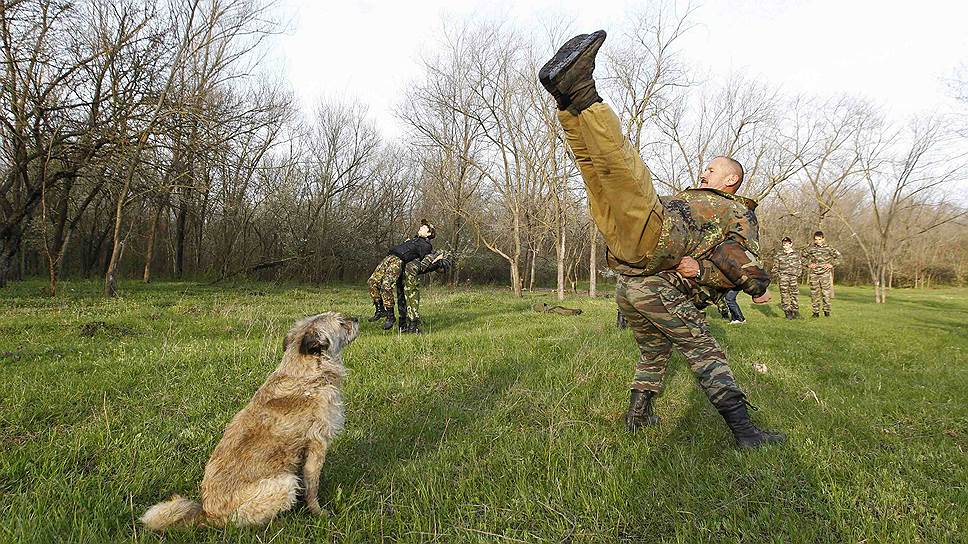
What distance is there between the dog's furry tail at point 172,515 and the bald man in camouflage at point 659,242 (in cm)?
285

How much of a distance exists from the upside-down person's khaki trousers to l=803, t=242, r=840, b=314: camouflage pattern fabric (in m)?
15.8

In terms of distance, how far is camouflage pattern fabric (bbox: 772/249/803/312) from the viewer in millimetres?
14883

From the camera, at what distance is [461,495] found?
111 inches

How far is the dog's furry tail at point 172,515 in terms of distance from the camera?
2367mm

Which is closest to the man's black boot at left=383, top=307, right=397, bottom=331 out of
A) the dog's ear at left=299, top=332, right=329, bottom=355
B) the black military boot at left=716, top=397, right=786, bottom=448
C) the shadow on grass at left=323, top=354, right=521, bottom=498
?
the shadow on grass at left=323, top=354, right=521, bottom=498

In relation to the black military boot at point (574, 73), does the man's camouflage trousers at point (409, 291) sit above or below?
below

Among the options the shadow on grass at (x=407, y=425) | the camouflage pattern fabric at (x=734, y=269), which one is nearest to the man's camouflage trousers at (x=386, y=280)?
the shadow on grass at (x=407, y=425)

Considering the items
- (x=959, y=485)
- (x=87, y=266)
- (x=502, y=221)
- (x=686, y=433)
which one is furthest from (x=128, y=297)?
(x=502, y=221)

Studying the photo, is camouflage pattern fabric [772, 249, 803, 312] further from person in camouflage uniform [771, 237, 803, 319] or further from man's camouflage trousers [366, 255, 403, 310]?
man's camouflage trousers [366, 255, 403, 310]

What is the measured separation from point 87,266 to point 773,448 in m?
31.4

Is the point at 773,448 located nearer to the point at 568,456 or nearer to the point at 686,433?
the point at 686,433

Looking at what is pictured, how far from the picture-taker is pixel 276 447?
2580 millimetres

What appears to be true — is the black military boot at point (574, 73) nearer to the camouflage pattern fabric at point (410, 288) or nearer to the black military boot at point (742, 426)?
the black military boot at point (742, 426)

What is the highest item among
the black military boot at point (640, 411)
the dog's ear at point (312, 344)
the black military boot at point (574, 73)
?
the black military boot at point (574, 73)
